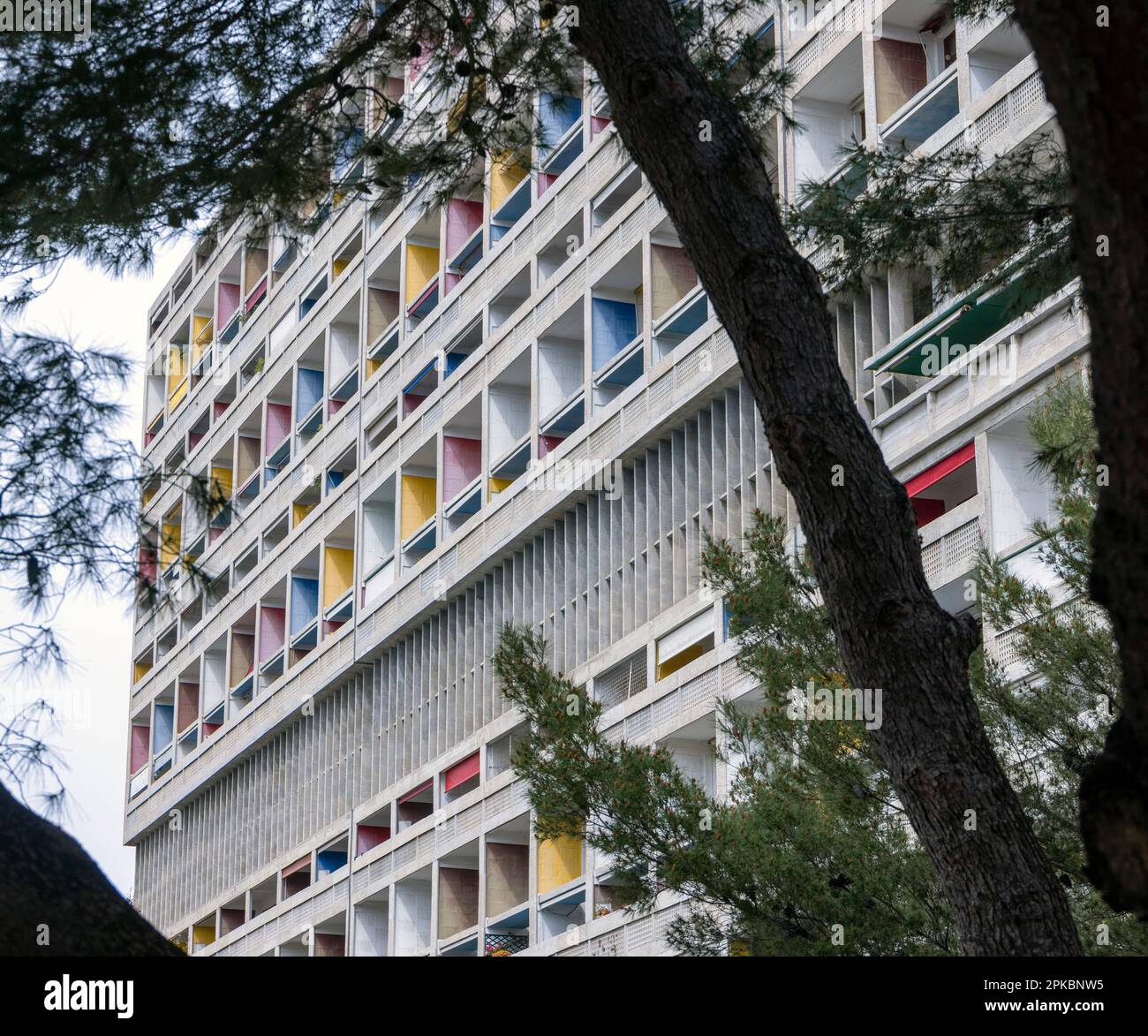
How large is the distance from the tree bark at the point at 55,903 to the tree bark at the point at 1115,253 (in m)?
1.90

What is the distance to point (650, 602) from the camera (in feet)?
78.5

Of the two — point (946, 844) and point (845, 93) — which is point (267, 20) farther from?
point (845, 93)

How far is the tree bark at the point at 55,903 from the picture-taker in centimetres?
350

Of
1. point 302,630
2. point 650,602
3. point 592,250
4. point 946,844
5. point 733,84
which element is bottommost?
point 946,844

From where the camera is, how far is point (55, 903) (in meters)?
3.56

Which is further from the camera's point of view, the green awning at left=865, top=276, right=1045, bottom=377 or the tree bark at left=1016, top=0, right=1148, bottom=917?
the green awning at left=865, top=276, right=1045, bottom=377

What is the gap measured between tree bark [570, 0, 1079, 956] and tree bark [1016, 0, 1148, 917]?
105 inches

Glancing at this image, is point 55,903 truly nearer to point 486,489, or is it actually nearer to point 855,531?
point 855,531

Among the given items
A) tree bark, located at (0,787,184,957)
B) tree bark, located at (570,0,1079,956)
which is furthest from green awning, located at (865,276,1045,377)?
tree bark, located at (0,787,184,957)

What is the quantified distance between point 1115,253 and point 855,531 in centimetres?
310

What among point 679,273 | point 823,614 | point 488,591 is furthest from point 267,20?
point 488,591

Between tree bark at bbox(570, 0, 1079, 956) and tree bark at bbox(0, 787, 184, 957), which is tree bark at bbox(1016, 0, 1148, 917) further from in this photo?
tree bark at bbox(570, 0, 1079, 956)

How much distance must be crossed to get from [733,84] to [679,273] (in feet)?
53.9

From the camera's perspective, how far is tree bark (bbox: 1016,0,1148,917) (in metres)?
2.77
